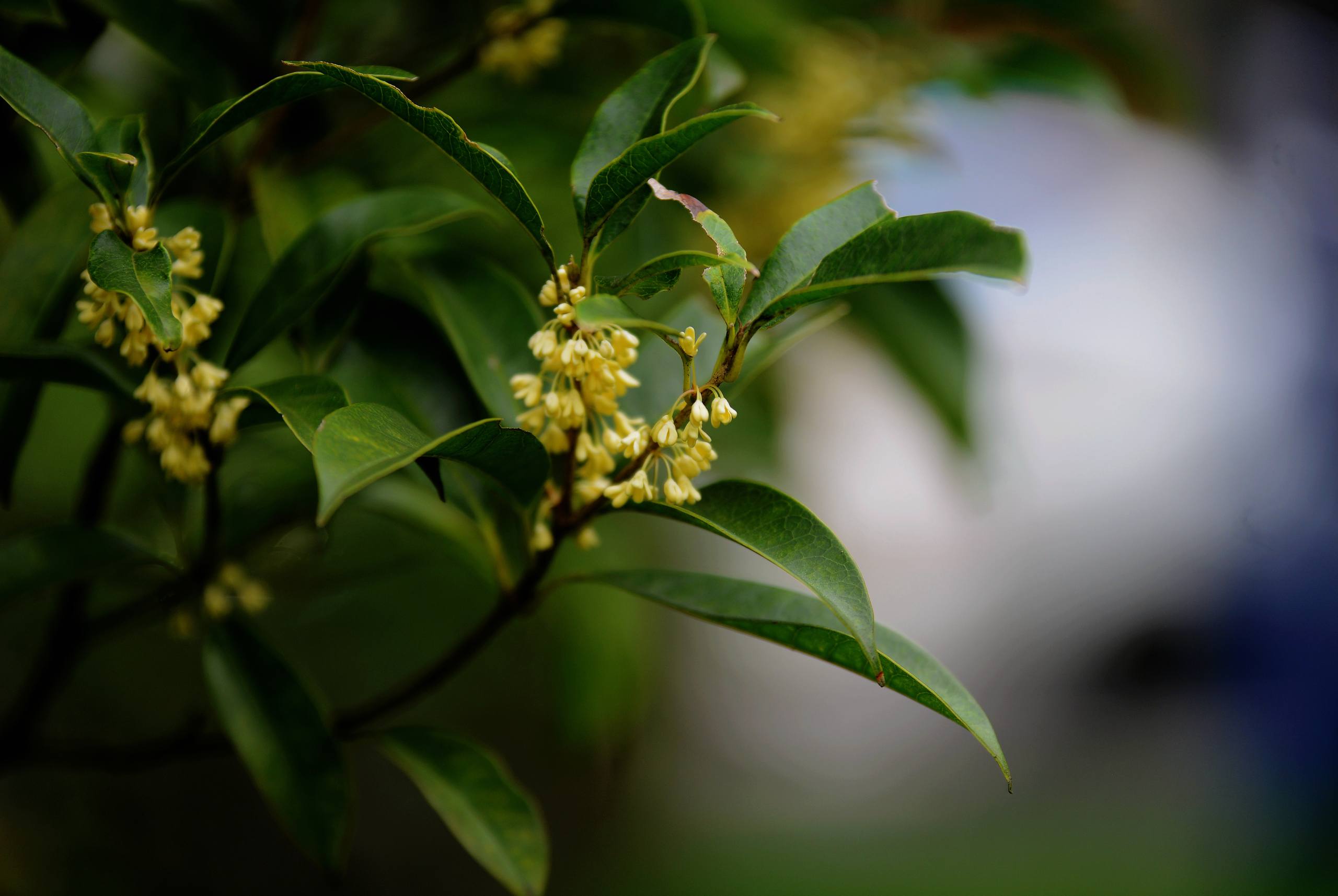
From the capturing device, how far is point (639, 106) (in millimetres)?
344

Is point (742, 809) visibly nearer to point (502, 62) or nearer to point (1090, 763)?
point (1090, 763)

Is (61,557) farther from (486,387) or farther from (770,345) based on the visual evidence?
(770,345)

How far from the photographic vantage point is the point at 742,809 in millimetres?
1934

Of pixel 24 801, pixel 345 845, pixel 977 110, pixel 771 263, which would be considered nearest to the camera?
pixel 771 263

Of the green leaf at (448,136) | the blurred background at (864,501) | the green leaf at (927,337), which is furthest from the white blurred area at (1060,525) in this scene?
the green leaf at (448,136)

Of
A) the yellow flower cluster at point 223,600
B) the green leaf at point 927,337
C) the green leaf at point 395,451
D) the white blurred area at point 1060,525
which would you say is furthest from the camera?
the white blurred area at point 1060,525

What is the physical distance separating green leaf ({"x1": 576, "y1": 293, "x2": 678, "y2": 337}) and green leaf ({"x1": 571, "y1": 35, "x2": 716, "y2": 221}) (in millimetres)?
81

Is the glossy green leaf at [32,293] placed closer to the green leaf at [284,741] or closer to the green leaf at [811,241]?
the green leaf at [284,741]

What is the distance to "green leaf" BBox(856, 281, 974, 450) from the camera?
794 mm

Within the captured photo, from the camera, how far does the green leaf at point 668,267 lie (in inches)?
10.5

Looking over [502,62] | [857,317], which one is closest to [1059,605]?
[857,317]

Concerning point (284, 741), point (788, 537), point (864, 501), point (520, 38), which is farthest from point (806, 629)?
point (864, 501)

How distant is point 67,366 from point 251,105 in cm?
14

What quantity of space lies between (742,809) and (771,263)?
1852 millimetres
